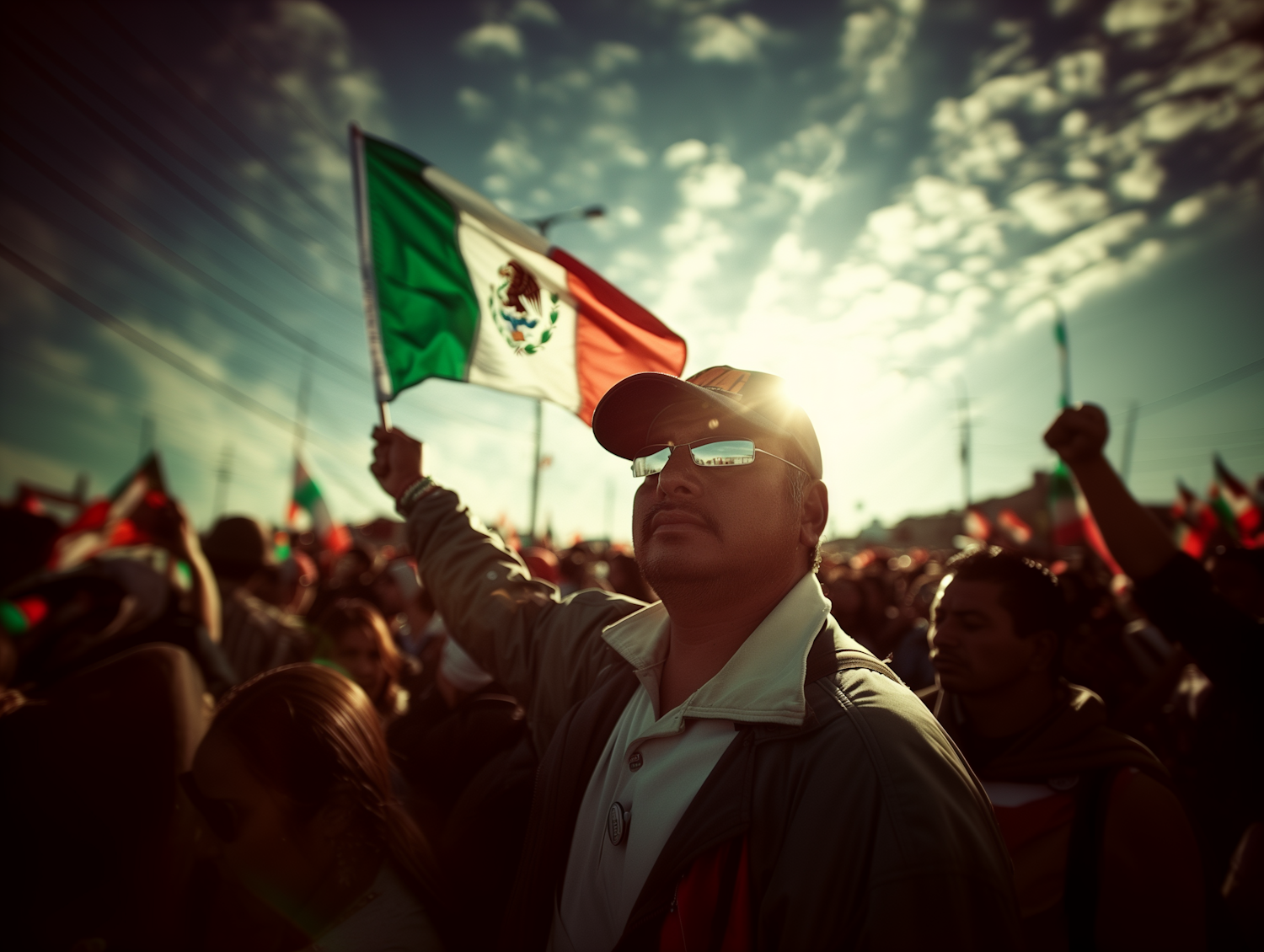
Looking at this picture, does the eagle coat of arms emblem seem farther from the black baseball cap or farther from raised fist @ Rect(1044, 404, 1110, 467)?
raised fist @ Rect(1044, 404, 1110, 467)

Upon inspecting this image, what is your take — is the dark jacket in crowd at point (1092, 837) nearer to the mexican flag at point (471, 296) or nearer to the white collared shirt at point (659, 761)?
the white collared shirt at point (659, 761)

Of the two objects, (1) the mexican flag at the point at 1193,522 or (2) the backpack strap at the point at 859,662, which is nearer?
(2) the backpack strap at the point at 859,662

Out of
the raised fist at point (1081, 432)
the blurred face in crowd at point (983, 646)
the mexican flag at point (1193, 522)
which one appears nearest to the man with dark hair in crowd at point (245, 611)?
the blurred face in crowd at point (983, 646)

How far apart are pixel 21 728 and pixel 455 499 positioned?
1777 millimetres

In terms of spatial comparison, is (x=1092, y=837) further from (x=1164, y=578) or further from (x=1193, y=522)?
(x=1193, y=522)

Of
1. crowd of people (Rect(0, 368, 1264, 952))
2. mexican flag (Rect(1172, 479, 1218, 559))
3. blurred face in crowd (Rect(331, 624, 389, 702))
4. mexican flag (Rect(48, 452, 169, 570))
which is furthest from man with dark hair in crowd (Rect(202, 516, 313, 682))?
mexican flag (Rect(1172, 479, 1218, 559))

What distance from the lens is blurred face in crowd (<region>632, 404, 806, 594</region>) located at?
1.72m

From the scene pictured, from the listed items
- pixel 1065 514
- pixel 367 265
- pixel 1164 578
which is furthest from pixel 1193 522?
pixel 367 265

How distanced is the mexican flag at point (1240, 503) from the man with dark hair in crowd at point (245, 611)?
1218cm

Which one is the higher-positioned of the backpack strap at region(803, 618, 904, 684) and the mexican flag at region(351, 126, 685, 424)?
the mexican flag at region(351, 126, 685, 424)

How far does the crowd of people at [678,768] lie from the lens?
1.16 meters

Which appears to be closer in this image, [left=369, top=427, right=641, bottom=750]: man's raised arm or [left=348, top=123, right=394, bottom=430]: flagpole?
[left=369, top=427, right=641, bottom=750]: man's raised arm

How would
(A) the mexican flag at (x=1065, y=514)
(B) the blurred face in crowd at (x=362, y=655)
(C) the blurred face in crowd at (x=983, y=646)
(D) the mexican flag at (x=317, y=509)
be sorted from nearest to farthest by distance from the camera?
(C) the blurred face in crowd at (x=983, y=646)
(B) the blurred face in crowd at (x=362, y=655)
(A) the mexican flag at (x=1065, y=514)
(D) the mexican flag at (x=317, y=509)

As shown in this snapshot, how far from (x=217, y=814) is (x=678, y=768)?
1.44 metres
